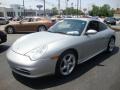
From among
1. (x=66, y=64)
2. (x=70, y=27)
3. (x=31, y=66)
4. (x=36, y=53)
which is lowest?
(x=66, y=64)

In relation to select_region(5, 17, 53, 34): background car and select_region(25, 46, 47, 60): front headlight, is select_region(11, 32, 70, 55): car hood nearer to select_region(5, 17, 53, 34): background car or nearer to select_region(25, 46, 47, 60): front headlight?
select_region(25, 46, 47, 60): front headlight

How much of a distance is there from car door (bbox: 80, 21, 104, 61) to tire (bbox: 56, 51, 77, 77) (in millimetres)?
372

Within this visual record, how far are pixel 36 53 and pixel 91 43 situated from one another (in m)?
1.90

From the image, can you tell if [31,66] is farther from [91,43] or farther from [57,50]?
[91,43]

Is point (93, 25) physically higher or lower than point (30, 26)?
higher

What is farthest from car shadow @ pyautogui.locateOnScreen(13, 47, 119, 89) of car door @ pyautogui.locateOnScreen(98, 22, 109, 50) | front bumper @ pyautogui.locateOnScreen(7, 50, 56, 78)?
car door @ pyautogui.locateOnScreen(98, 22, 109, 50)

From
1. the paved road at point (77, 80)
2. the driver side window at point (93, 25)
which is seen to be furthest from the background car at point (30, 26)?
the paved road at point (77, 80)

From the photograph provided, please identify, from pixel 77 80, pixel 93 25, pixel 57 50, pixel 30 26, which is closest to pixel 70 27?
pixel 93 25

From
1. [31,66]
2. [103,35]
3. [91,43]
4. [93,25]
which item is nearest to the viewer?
[31,66]

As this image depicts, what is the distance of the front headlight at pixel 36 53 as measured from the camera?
3.91 meters

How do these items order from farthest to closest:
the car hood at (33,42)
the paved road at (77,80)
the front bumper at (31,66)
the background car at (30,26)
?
1. the background car at (30,26)
2. the car hood at (33,42)
3. the paved road at (77,80)
4. the front bumper at (31,66)

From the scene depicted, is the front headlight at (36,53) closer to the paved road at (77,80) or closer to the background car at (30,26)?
the paved road at (77,80)

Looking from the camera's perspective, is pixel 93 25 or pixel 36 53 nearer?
pixel 36 53

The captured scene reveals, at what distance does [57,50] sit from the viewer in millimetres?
4121
